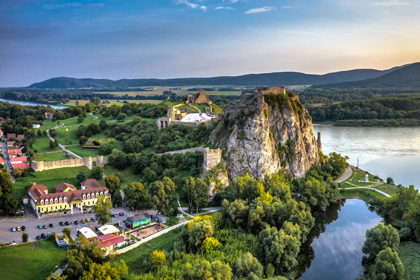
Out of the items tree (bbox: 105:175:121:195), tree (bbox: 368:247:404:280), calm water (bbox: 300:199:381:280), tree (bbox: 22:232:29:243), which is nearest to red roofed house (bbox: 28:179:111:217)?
tree (bbox: 105:175:121:195)

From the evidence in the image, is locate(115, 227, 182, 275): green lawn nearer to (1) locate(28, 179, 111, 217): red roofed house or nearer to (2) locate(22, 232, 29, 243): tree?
(2) locate(22, 232, 29, 243): tree

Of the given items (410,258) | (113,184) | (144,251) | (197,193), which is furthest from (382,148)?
(144,251)

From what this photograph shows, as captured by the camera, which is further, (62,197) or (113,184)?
(113,184)

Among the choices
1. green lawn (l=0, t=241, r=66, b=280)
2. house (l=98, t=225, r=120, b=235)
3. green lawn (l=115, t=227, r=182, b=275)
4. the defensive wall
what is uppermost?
the defensive wall

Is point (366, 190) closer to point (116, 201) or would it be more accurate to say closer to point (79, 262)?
point (116, 201)

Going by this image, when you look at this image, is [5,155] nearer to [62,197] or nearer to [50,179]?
[50,179]

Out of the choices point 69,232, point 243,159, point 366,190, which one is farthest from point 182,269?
point 366,190

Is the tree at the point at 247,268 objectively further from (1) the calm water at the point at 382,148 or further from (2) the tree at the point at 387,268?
(1) the calm water at the point at 382,148

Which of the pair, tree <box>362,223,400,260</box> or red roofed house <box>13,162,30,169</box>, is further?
red roofed house <box>13,162,30,169</box>
